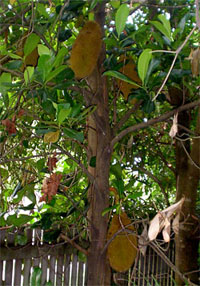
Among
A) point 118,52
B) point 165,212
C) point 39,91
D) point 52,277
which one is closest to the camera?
point 165,212

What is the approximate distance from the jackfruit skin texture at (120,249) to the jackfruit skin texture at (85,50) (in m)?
0.40

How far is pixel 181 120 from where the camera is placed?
1.77m

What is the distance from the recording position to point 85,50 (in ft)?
2.85

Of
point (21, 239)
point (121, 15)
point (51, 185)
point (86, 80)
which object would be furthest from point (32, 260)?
point (121, 15)

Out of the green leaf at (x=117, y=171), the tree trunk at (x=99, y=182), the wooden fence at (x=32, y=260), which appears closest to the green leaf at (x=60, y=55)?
the tree trunk at (x=99, y=182)

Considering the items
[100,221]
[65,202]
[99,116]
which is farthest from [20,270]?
[99,116]

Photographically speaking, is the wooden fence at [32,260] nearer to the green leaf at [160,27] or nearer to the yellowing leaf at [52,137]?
the yellowing leaf at [52,137]

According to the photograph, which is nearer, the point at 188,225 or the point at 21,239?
the point at 21,239

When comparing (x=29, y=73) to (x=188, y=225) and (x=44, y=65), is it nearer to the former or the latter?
(x=44, y=65)

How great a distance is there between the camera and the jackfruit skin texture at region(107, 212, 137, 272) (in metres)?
1.01

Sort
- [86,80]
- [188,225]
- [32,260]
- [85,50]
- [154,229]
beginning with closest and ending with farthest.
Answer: [154,229] → [85,50] → [86,80] → [32,260] → [188,225]

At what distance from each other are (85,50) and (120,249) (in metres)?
0.52

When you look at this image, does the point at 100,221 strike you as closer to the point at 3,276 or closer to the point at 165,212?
the point at 165,212

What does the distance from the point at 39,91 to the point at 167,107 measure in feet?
3.33
